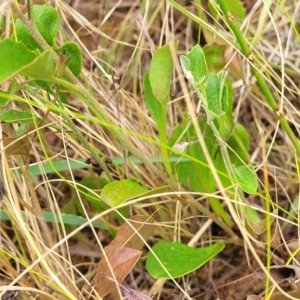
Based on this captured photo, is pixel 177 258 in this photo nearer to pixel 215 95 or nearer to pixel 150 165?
pixel 150 165

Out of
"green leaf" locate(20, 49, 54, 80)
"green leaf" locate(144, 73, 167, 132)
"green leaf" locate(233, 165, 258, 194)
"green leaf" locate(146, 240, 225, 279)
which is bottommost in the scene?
"green leaf" locate(146, 240, 225, 279)

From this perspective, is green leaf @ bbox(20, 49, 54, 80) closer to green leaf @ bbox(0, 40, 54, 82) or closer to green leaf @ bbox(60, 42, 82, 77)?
green leaf @ bbox(0, 40, 54, 82)

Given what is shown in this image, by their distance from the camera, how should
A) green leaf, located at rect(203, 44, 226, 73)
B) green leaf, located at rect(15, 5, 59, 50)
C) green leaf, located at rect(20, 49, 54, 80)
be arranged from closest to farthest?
green leaf, located at rect(20, 49, 54, 80) < green leaf, located at rect(15, 5, 59, 50) < green leaf, located at rect(203, 44, 226, 73)

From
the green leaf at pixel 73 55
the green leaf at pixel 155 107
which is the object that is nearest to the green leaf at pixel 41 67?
the green leaf at pixel 73 55

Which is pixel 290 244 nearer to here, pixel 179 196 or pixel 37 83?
pixel 179 196

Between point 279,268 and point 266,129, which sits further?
point 266,129

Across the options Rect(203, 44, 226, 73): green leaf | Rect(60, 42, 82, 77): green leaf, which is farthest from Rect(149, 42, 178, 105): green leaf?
Rect(203, 44, 226, 73): green leaf

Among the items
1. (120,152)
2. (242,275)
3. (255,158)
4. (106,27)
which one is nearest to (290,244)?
(242,275)
